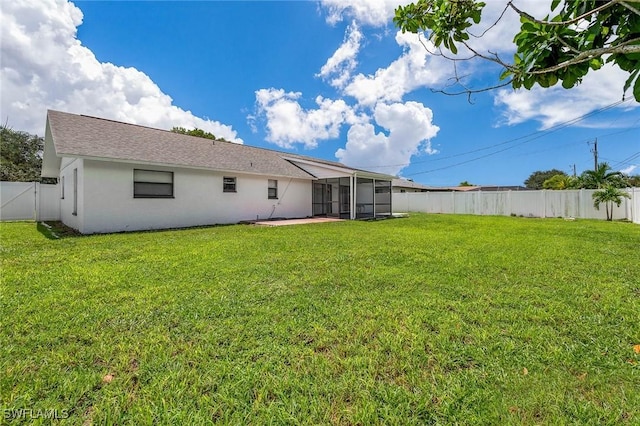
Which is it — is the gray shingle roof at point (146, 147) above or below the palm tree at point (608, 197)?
above

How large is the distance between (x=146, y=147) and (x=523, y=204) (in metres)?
22.7

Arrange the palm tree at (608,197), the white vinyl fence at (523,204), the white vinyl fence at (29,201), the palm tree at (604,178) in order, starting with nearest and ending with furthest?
1. the white vinyl fence at (29,201)
2. the palm tree at (608,197)
3. the white vinyl fence at (523,204)
4. the palm tree at (604,178)

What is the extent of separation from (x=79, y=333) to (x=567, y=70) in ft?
15.0

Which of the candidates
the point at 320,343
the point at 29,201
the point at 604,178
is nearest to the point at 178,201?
the point at 29,201

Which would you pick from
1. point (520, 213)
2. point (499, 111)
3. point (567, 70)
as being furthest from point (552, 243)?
point (499, 111)

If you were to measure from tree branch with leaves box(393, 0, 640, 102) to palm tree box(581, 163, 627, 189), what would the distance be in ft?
71.1

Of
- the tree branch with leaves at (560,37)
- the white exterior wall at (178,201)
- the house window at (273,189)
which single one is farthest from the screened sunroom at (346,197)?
the tree branch with leaves at (560,37)

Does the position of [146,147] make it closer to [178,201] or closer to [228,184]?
[178,201]

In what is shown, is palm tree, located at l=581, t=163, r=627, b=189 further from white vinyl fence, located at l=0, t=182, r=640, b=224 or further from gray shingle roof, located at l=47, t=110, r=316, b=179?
gray shingle roof, located at l=47, t=110, r=316, b=179

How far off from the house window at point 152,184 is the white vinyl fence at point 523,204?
1910cm

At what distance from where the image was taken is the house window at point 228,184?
13711 mm

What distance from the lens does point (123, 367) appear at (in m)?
2.27

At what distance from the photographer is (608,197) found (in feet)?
53.0

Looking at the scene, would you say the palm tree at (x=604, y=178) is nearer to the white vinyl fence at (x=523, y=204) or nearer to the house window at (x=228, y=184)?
the white vinyl fence at (x=523, y=204)
